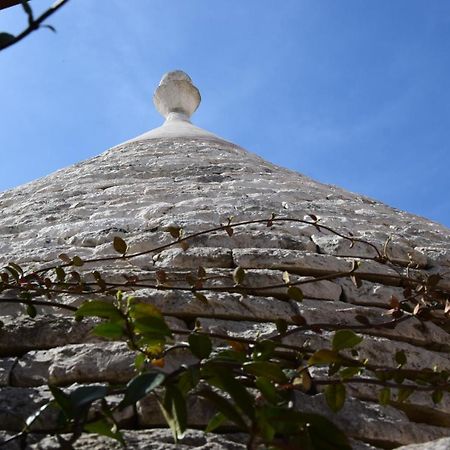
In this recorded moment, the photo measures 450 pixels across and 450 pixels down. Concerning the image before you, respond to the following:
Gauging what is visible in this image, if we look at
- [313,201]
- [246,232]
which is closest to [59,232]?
[246,232]

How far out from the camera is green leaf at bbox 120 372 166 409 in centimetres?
91

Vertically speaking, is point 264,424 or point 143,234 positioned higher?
point 143,234

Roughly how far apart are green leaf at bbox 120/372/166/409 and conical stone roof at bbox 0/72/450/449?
30 cm

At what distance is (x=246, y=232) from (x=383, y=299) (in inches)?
20.7

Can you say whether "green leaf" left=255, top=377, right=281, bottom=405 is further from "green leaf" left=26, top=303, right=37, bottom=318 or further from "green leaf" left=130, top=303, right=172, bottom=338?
"green leaf" left=26, top=303, right=37, bottom=318

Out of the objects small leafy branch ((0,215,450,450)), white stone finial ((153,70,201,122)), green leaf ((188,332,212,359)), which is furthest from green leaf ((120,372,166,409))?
white stone finial ((153,70,201,122))

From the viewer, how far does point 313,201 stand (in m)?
3.09

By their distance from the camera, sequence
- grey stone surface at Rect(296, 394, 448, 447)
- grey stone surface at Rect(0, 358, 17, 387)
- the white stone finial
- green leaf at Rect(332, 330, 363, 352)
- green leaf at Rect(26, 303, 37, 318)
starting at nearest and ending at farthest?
1. green leaf at Rect(332, 330, 363, 352)
2. grey stone surface at Rect(296, 394, 448, 447)
3. grey stone surface at Rect(0, 358, 17, 387)
4. green leaf at Rect(26, 303, 37, 318)
5. the white stone finial

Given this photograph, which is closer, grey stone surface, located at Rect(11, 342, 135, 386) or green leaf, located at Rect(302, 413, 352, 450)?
green leaf, located at Rect(302, 413, 352, 450)

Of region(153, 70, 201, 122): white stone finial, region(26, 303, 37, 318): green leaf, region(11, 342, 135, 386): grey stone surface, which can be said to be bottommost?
region(11, 342, 135, 386): grey stone surface

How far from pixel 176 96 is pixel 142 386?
548 cm

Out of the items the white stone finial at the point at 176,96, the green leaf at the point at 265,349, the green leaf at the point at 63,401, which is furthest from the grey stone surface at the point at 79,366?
the white stone finial at the point at 176,96

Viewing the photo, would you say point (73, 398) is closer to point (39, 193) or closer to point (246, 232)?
point (246, 232)

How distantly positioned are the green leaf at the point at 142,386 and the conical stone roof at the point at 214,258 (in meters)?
0.30
